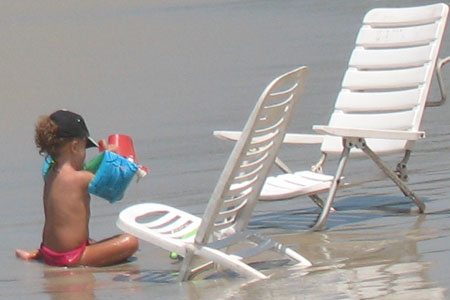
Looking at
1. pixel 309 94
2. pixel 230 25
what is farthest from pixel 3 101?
pixel 230 25

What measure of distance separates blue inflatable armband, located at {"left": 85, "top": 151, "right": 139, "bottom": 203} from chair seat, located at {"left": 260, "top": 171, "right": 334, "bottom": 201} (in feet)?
3.09

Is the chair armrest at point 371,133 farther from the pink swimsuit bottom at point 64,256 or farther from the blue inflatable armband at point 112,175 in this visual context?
the pink swimsuit bottom at point 64,256

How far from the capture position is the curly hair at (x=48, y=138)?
654 cm

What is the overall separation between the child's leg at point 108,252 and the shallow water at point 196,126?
0.08 metres

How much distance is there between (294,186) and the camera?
7.14 metres

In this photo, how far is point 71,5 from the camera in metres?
24.0

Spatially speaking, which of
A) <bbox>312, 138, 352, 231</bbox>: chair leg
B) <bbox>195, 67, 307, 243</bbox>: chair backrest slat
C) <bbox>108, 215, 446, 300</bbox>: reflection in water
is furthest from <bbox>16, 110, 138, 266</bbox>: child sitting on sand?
<bbox>312, 138, 352, 231</bbox>: chair leg

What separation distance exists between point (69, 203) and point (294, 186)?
1291mm

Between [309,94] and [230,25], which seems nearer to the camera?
[309,94]

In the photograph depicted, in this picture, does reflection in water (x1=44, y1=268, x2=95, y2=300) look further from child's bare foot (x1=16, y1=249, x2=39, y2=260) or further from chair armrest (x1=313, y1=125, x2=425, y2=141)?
chair armrest (x1=313, y1=125, x2=425, y2=141)

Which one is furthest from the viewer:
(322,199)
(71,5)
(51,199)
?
(71,5)

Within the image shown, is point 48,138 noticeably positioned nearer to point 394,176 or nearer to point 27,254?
point 27,254

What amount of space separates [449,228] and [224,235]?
131cm

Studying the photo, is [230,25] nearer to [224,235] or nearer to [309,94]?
[309,94]
